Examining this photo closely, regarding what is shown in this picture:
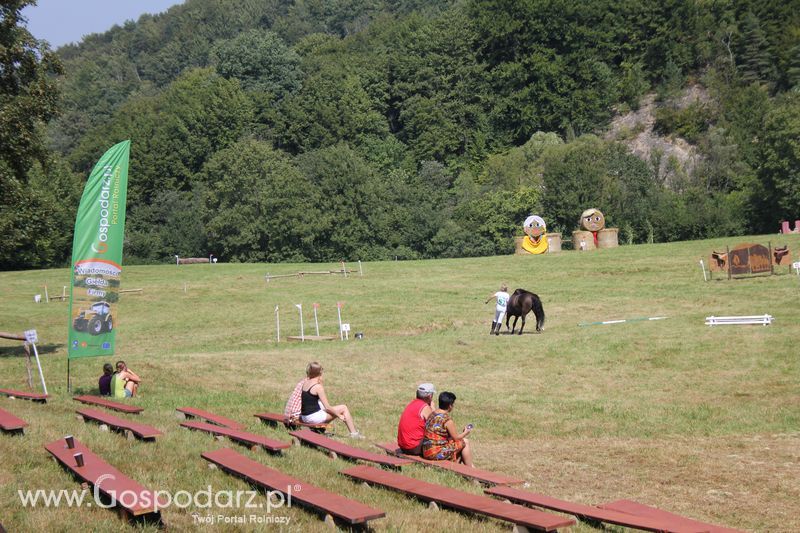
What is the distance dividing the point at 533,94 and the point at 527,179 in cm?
3042

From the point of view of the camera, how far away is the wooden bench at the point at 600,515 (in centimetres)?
932

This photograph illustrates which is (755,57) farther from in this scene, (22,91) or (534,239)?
(22,91)

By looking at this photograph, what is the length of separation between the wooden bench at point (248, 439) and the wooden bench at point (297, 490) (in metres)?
1.08

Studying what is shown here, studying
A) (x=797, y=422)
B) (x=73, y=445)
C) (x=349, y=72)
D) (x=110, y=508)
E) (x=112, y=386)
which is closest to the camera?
(x=110, y=508)

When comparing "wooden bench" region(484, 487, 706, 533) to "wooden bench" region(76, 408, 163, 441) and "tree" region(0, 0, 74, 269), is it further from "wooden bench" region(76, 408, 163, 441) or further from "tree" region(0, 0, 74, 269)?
"tree" region(0, 0, 74, 269)

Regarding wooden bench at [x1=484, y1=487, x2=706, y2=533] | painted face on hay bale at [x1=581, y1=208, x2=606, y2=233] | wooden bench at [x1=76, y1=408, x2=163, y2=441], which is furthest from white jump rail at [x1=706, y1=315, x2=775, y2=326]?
painted face on hay bale at [x1=581, y1=208, x2=606, y2=233]

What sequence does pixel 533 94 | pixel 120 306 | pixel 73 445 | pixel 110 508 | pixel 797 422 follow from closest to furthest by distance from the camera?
pixel 110 508 < pixel 73 445 < pixel 797 422 < pixel 120 306 < pixel 533 94

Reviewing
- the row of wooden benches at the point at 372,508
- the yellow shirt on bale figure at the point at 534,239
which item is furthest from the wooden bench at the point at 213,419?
the yellow shirt on bale figure at the point at 534,239

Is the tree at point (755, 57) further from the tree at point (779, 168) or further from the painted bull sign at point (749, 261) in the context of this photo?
the painted bull sign at point (749, 261)

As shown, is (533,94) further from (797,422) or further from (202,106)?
(797,422)

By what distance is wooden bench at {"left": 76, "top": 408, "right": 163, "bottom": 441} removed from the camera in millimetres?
12918

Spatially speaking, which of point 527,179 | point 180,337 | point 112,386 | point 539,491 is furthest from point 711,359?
point 527,179

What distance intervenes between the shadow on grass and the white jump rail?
81.0 feet

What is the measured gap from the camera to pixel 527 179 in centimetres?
9738
